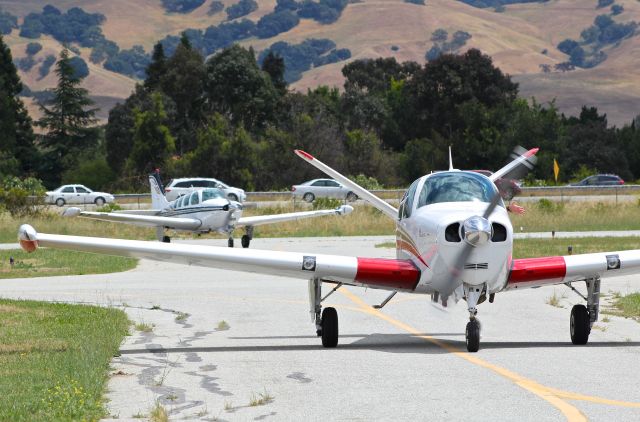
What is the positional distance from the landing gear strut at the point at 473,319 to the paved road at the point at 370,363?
15 centimetres

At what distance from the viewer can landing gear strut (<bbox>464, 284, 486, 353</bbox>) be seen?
45.8 feet

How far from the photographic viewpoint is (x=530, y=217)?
171ft

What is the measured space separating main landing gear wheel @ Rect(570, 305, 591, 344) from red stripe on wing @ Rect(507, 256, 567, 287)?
0.45 metres

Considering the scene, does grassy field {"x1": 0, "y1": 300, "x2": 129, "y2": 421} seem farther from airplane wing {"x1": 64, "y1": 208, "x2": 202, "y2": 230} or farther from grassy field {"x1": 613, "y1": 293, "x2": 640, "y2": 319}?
airplane wing {"x1": 64, "y1": 208, "x2": 202, "y2": 230}

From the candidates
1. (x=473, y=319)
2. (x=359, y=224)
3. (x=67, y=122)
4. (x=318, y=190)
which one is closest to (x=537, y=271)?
(x=473, y=319)

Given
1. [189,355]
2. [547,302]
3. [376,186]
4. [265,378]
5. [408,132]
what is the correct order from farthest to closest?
[408,132] < [376,186] < [547,302] < [189,355] < [265,378]

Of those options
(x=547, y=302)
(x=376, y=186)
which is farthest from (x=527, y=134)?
(x=547, y=302)

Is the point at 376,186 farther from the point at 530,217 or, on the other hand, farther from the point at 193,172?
the point at 530,217

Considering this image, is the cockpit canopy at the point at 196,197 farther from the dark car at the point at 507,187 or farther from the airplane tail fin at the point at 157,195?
the dark car at the point at 507,187

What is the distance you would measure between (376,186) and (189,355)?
6109 centimetres

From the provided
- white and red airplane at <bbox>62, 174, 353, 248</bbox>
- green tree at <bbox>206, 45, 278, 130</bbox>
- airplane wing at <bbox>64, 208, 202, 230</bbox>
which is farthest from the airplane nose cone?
green tree at <bbox>206, 45, 278, 130</bbox>

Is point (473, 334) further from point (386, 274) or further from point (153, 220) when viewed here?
point (153, 220)

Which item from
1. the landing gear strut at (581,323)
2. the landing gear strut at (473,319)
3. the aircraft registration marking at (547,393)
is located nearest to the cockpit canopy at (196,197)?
the aircraft registration marking at (547,393)

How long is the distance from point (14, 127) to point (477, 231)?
Result: 3720 inches
